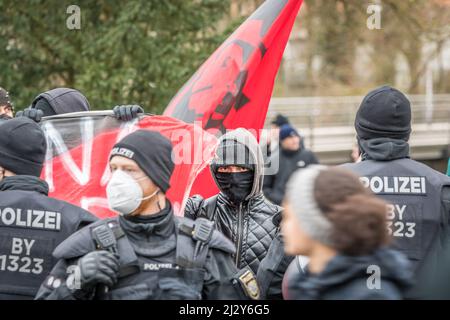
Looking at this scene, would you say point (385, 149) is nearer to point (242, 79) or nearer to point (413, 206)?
point (413, 206)

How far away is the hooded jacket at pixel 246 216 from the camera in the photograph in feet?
15.9

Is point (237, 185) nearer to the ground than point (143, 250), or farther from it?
farther from it

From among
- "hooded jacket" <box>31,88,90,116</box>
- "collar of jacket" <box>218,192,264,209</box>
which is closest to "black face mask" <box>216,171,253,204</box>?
"collar of jacket" <box>218,192,264,209</box>

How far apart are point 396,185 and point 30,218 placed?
1.87 metres

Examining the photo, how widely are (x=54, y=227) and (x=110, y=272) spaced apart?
2.59 ft

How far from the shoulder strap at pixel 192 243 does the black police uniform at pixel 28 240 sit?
2.33 feet

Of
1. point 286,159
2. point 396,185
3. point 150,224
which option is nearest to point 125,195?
point 150,224

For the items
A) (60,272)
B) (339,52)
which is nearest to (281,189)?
(60,272)

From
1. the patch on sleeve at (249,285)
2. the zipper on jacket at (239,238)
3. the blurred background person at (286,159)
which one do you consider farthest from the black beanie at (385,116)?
the blurred background person at (286,159)

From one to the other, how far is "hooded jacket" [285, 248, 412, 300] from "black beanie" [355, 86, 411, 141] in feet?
5.94

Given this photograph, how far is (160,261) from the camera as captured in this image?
3562 mm
